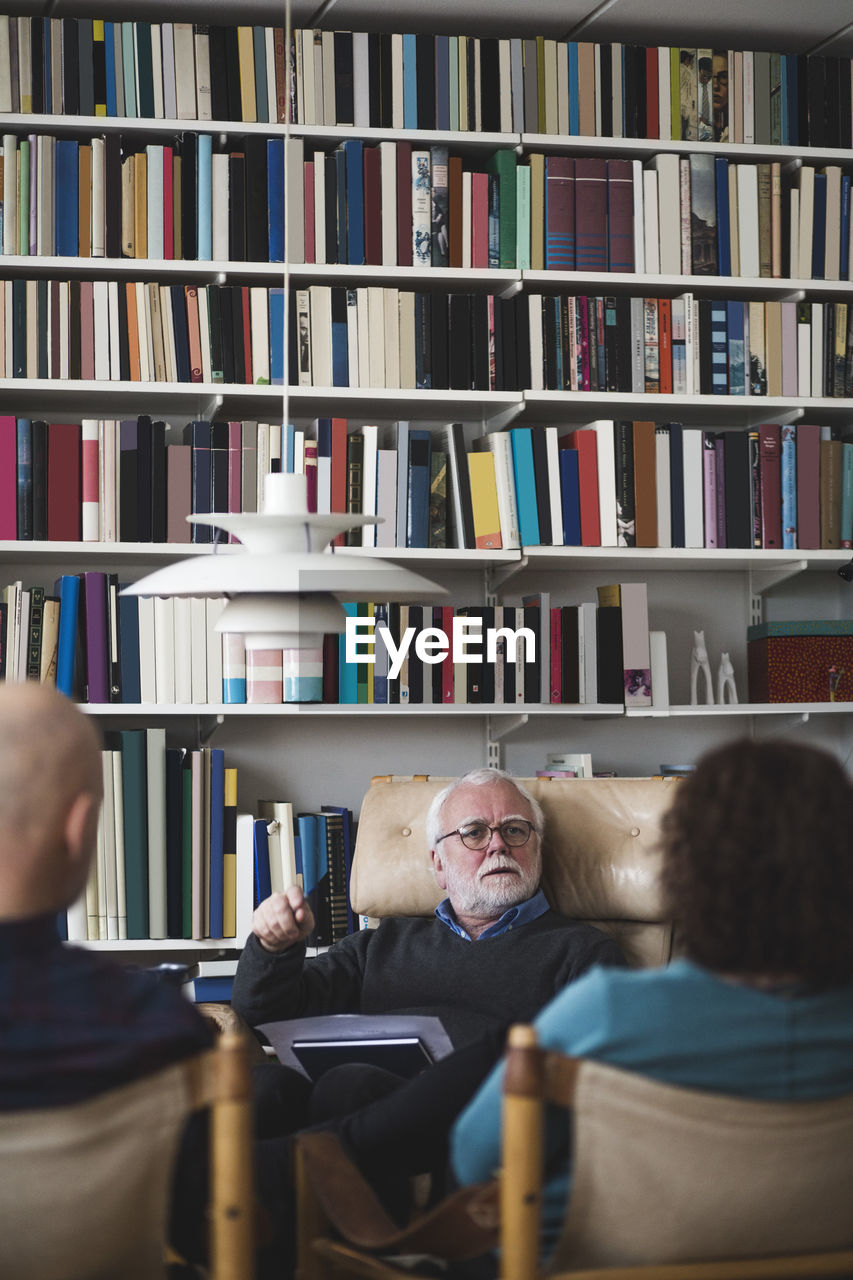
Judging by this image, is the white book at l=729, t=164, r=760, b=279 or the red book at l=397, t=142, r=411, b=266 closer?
the red book at l=397, t=142, r=411, b=266

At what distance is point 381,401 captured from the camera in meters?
3.21

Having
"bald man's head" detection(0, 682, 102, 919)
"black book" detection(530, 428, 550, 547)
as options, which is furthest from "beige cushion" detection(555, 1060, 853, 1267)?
"black book" detection(530, 428, 550, 547)

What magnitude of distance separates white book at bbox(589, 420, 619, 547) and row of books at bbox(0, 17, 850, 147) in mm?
754

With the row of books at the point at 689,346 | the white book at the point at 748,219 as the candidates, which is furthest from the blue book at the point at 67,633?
the white book at the point at 748,219

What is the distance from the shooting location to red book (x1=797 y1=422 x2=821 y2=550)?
332 cm

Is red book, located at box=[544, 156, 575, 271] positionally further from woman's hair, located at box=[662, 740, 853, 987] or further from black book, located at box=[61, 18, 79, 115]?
woman's hair, located at box=[662, 740, 853, 987]

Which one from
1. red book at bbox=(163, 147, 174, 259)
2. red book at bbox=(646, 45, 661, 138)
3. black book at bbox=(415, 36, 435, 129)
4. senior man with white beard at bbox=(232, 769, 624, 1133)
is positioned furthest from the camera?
red book at bbox=(646, 45, 661, 138)

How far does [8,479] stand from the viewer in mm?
3014

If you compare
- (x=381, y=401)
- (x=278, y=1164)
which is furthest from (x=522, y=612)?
(x=278, y=1164)

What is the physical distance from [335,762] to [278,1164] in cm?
165

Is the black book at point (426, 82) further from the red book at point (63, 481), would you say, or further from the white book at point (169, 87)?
the red book at point (63, 481)

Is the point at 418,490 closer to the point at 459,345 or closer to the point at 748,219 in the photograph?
the point at 459,345

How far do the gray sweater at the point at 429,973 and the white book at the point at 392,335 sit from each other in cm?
132

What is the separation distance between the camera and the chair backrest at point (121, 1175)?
1.19 metres
